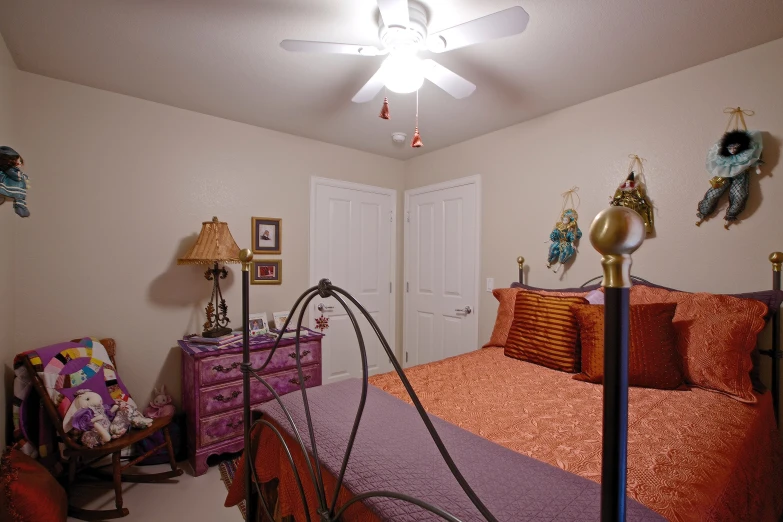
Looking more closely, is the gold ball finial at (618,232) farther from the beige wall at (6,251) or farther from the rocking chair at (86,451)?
the beige wall at (6,251)

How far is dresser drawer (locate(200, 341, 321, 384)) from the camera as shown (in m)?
2.34

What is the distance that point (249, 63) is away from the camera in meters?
2.05

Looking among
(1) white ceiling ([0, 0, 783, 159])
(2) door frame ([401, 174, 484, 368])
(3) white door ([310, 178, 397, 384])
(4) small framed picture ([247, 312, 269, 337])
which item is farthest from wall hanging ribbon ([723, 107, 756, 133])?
(4) small framed picture ([247, 312, 269, 337])

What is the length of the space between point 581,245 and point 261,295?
8.05 ft

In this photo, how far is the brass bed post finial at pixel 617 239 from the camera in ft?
1.49

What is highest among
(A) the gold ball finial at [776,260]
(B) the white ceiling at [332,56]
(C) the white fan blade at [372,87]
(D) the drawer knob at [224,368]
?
(B) the white ceiling at [332,56]

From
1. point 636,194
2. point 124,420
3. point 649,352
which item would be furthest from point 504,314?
point 124,420

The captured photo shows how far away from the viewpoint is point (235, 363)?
2428 mm

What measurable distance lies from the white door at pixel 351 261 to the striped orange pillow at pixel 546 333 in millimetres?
1730

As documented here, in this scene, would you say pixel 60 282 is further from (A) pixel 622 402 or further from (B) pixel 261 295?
(A) pixel 622 402

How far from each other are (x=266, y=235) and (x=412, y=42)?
1988 millimetres

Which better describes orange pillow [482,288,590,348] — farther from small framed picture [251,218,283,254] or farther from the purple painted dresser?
small framed picture [251,218,283,254]

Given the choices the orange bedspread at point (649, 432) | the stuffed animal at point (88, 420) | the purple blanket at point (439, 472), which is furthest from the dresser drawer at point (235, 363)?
the purple blanket at point (439, 472)

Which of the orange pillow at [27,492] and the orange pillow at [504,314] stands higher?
the orange pillow at [504,314]
